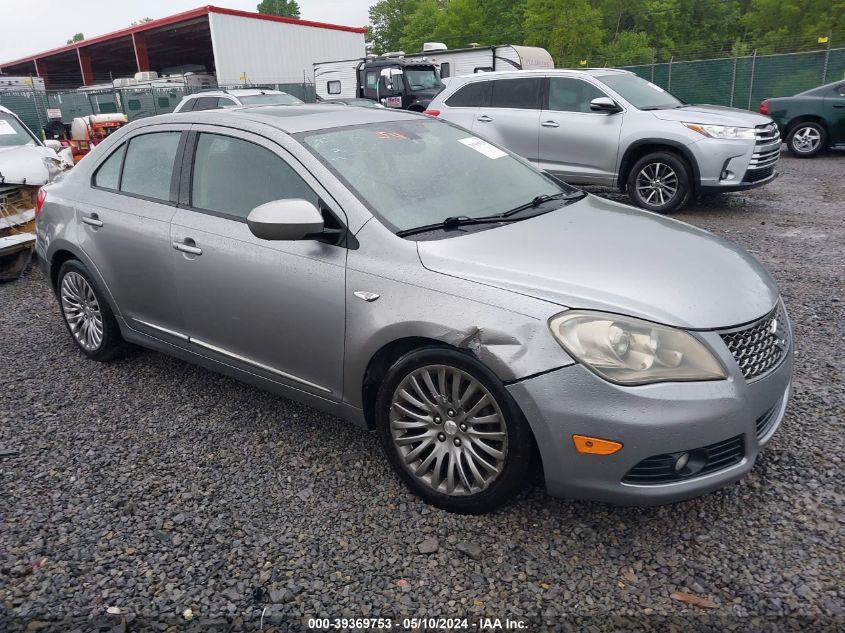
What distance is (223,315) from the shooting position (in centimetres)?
337

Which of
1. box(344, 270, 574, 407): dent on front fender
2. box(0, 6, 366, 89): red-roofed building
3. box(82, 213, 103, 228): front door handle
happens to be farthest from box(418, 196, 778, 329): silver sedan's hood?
box(0, 6, 366, 89): red-roofed building

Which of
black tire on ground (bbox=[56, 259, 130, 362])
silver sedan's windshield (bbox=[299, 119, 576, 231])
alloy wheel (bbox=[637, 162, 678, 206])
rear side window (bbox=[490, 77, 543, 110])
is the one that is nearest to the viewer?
silver sedan's windshield (bbox=[299, 119, 576, 231])

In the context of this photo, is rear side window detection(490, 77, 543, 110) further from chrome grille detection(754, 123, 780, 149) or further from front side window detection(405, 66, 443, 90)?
front side window detection(405, 66, 443, 90)

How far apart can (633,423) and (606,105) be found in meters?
7.01

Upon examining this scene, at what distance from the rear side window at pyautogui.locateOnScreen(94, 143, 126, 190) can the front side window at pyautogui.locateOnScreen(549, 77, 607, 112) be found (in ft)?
20.7

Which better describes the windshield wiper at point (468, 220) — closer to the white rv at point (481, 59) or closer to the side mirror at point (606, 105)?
the side mirror at point (606, 105)

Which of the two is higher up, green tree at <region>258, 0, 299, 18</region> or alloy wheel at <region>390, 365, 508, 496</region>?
green tree at <region>258, 0, 299, 18</region>

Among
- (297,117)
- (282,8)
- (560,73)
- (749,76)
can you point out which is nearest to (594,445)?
(297,117)

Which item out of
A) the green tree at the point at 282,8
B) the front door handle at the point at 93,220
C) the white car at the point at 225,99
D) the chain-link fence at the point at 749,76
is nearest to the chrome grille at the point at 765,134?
the front door handle at the point at 93,220

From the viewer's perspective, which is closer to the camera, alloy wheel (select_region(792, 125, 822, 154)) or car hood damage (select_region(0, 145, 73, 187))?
car hood damage (select_region(0, 145, 73, 187))

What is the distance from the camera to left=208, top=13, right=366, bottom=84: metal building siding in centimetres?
2945

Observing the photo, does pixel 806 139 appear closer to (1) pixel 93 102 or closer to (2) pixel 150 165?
(2) pixel 150 165

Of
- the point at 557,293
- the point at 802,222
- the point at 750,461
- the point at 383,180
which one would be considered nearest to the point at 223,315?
the point at 383,180

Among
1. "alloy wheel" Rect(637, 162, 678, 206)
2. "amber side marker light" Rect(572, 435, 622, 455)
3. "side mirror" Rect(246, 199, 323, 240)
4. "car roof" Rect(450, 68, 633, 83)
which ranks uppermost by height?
"car roof" Rect(450, 68, 633, 83)
